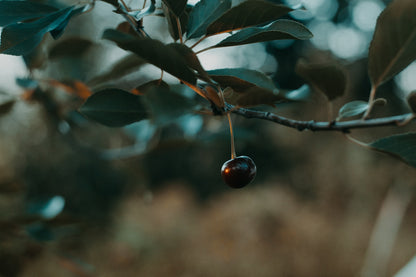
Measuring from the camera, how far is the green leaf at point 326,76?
37 cm

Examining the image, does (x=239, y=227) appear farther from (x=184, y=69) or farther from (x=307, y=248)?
(x=184, y=69)

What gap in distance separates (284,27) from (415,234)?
4.92m

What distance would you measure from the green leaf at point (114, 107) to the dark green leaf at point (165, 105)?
10cm

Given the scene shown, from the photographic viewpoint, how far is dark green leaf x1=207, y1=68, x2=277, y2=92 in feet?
1.12

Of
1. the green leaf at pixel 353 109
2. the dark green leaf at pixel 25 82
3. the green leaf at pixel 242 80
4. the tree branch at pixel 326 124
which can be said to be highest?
the green leaf at pixel 242 80

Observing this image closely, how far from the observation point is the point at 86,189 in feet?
16.5

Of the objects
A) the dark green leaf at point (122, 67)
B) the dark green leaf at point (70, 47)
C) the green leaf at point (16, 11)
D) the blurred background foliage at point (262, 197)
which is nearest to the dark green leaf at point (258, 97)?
the green leaf at point (16, 11)

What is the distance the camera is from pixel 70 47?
2.71 feet

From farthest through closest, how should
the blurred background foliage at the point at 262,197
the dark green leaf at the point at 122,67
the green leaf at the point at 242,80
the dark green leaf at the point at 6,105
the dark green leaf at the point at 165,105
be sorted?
the blurred background foliage at the point at 262,197 < the dark green leaf at the point at 6,105 < the dark green leaf at the point at 122,67 < the green leaf at the point at 242,80 < the dark green leaf at the point at 165,105

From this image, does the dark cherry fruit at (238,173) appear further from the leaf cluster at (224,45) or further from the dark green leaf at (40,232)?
the dark green leaf at (40,232)

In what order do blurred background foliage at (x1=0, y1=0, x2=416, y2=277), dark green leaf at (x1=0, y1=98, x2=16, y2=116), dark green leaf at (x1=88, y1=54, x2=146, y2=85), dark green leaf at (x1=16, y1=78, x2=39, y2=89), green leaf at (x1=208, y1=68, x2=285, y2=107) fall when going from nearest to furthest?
green leaf at (x1=208, y1=68, x2=285, y2=107) → dark green leaf at (x1=88, y1=54, x2=146, y2=85) → dark green leaf at (x1=16, y1=78, x2=39, y2=89) → dark green leaf at (x1=0, y1=98, x2=16, y2=116) → blurred background foliage at (x1=0, y1=0, x2=416, y2=277)

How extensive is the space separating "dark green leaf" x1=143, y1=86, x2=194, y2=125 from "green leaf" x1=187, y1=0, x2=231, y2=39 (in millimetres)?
173

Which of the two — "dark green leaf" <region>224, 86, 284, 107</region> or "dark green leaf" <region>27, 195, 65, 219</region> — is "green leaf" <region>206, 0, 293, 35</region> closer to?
"dark green leaf" <region>224, 86, 284, 107</region>

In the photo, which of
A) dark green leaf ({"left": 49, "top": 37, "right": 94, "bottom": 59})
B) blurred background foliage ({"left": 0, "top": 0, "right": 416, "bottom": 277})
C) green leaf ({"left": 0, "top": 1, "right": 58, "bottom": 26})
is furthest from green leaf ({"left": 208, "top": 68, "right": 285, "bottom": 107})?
blurred background foliage ({"left": 0, "top": 0, "right": 416, "bottom": 277})
